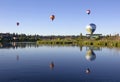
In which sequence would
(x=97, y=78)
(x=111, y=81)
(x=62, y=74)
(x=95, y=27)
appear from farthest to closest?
(x=95, y=27)
(x=62, y=74)
(x=97, y=78)
(x=111, y=81)

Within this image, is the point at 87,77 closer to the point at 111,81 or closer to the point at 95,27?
the point at 111,81

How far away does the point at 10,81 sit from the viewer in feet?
53.6

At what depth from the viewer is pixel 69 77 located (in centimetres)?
1788

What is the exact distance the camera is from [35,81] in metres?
16.3

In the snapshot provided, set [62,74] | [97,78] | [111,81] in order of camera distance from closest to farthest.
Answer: [111,81] → [97,78] → [62,74]

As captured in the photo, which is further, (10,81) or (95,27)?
(95,27)

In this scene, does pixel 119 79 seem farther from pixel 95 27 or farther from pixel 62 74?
pixel 95 27

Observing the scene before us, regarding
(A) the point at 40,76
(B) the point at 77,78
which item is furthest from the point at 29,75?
(B) the point at 77,78

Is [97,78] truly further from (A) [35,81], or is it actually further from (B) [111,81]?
(A) [35,81]

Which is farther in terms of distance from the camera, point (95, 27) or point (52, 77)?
point (95, 27)

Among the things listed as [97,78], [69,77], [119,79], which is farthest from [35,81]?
[119,79]

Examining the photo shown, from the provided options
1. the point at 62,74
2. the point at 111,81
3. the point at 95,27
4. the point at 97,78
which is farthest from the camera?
the point at 95,27

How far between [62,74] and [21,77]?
3.09 meters

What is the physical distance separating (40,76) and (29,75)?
34.2 inches
